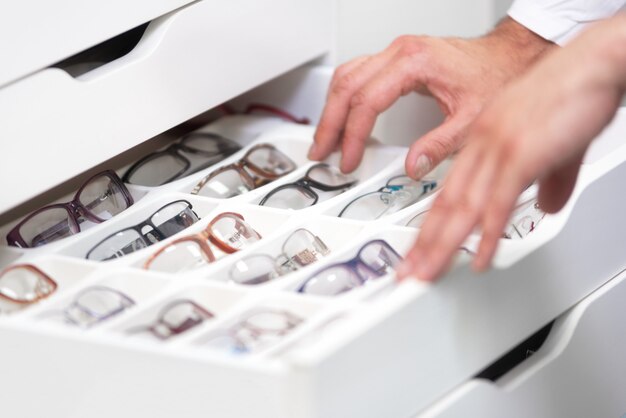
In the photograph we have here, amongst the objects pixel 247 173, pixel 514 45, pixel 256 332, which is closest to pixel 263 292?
pixel 256 332

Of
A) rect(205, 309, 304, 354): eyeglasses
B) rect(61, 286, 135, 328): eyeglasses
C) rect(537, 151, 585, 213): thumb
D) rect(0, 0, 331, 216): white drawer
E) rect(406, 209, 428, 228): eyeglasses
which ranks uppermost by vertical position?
rect(0, 0, 331, 216): white drawer

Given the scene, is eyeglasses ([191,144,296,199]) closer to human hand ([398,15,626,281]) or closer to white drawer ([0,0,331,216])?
white drawer ([0,0,331,216])

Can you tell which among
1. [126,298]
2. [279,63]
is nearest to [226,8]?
[279,63]

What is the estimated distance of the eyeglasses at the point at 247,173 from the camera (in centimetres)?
83

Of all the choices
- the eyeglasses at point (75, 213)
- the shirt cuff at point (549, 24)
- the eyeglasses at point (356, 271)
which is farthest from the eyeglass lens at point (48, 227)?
the shirt cuff at point (549, 24)

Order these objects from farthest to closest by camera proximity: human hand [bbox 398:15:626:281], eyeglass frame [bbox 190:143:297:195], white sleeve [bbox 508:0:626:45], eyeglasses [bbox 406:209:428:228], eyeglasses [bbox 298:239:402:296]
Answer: white sleeve [bbox 508:0:626:45] → eyeglass frame [bbox 190:143:297:195] → eyeglasses [bbox 406:209:428:228] → eyeglasses [bbox 298:239:402:296] → human hand [bbox 398:15:626:281]

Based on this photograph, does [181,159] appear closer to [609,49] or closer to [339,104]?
[339,104]

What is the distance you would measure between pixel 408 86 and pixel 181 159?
0.20 m

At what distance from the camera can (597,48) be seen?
554mm

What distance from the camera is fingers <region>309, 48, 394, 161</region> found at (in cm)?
88

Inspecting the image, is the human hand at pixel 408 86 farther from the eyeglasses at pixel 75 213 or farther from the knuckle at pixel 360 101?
the eyeglasses at pixel 75 213

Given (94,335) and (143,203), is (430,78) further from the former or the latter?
(94,335)

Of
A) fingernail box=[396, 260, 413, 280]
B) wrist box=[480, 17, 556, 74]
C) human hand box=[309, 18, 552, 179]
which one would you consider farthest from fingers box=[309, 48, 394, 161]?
fingernail box=[396, 260, 413, 280]

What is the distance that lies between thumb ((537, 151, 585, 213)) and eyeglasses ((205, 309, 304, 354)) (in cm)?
16
